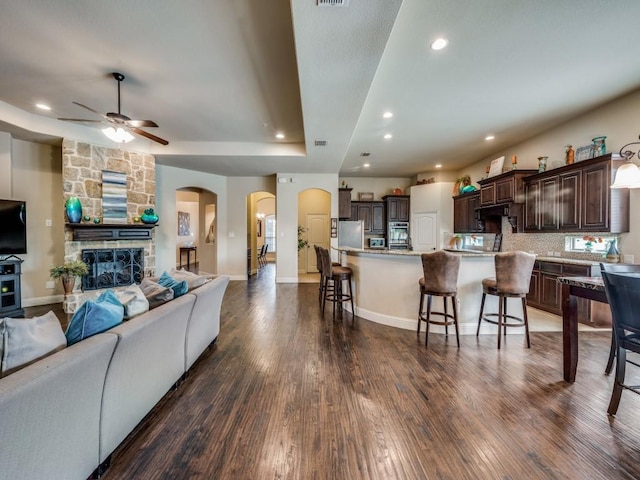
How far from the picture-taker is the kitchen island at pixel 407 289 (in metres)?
3.42

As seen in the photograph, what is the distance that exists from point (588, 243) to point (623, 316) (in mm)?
2965

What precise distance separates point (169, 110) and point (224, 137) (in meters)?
1.16

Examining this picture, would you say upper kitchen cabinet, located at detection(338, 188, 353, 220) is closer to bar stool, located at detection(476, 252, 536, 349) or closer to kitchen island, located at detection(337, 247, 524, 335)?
kitchen island, located at detection(337, 247, 524, 335)

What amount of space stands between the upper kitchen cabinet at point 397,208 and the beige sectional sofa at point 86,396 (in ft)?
21.5

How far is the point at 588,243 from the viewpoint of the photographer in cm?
397

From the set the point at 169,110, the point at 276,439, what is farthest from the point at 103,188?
the point at 276,439

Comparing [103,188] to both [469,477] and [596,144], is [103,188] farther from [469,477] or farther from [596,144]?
[596,144]

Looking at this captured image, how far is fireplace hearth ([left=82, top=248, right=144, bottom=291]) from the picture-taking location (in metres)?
4.69

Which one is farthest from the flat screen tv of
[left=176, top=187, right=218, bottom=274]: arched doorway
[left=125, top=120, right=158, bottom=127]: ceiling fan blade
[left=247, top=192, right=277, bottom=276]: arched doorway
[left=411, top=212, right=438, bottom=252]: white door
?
[left=411, top=212, right=438, bottom=252]: white door

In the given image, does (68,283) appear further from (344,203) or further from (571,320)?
(571,320)

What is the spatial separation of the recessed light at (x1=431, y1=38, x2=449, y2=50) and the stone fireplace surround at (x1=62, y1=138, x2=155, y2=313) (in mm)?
5296

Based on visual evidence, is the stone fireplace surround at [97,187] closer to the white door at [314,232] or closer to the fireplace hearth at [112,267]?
the fireplace hearth at [112,267]

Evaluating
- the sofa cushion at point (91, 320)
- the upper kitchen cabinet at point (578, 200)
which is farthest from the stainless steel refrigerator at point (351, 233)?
the sofa cushion at point (91, 320)

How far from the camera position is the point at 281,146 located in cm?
523
